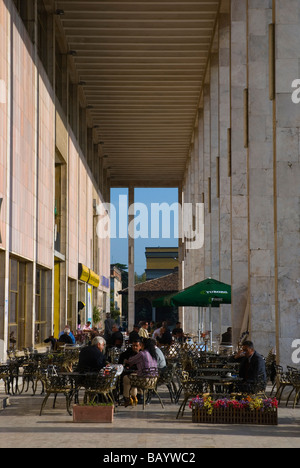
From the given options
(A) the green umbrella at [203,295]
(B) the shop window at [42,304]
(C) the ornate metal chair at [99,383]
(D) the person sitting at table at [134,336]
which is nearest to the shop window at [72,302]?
(B) the shop window at [42,304]

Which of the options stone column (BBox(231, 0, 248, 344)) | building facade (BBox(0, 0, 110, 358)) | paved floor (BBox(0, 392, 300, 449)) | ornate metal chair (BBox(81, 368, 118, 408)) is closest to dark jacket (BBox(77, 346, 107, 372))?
ornate metal chair (BBox(81, 368, 118, 408))

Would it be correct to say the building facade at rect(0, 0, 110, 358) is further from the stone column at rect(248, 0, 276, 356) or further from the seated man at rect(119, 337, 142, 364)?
the stone column at rect(248, 0, 276, 356)

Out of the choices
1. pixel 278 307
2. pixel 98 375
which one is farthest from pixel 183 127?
pixel 98 375

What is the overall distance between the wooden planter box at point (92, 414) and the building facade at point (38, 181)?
7795mm

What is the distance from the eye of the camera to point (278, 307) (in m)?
14.9

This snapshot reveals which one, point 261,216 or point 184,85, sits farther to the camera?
point 184,85

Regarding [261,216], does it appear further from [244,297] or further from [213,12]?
[213,12]

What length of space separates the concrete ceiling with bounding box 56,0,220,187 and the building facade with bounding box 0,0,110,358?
1146mm

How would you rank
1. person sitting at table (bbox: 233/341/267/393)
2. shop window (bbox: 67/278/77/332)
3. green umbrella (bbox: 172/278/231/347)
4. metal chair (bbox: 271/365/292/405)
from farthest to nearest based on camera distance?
shop window (bbox: 67/278/77/332)
green umbrella (bbox: 172/278/231/347)
metal chair (bbox: 271/365/292/405)
person sitting at table (bbox: 233/341/267/393)

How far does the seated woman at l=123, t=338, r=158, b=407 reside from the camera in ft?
42.8

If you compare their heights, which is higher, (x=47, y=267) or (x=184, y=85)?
(x=184, y=85)

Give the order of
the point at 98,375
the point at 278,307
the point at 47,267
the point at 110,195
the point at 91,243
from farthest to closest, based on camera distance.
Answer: the point at 110,195, the point at 91,243, the point at 47,267, the point at 278,307, the point at 98,375

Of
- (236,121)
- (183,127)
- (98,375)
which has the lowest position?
(98,375)

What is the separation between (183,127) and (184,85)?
8.30 m
